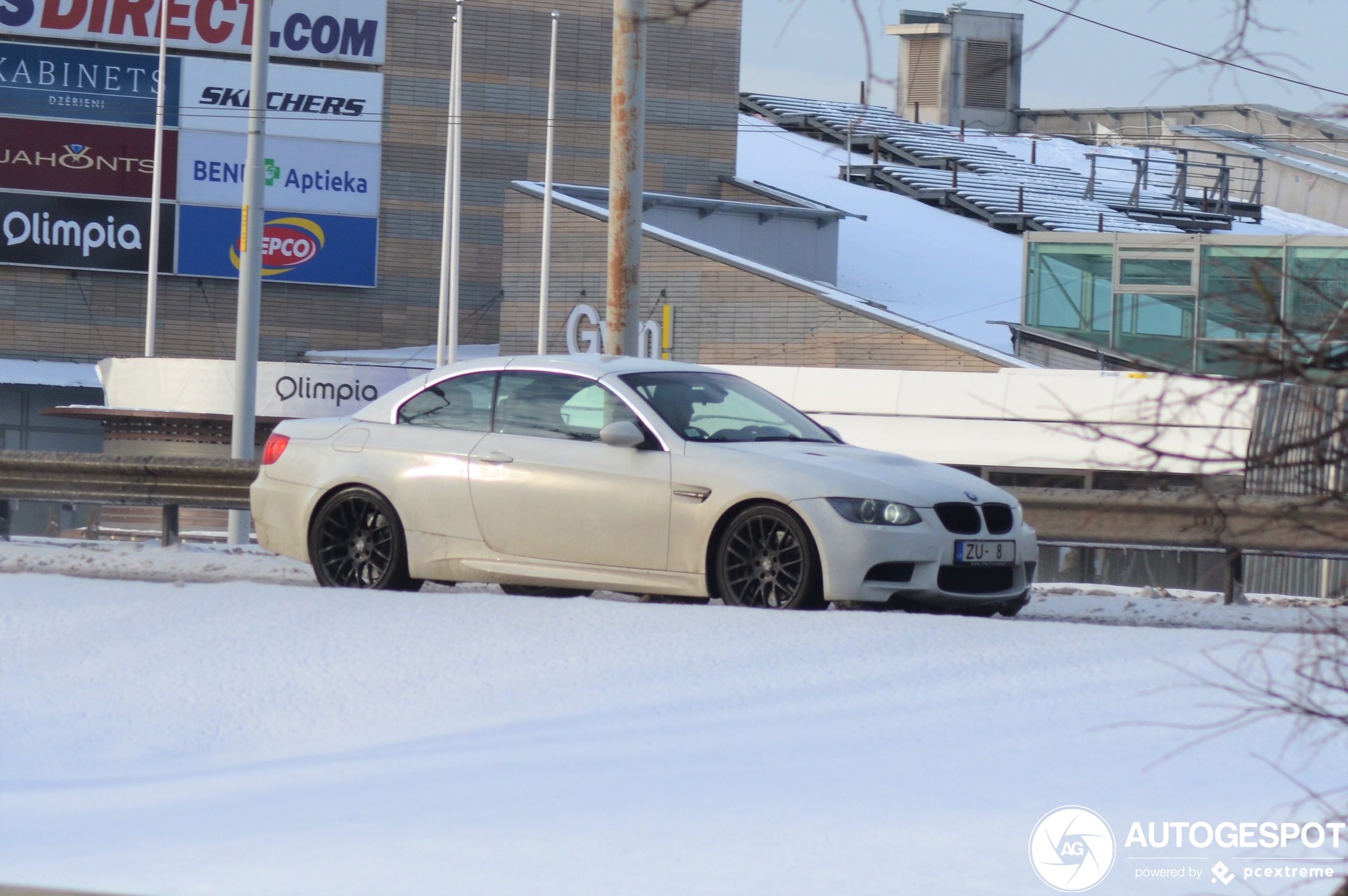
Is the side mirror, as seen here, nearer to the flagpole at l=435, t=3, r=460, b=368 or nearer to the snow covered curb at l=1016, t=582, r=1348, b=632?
the snow covered curb at l=1016, t=582, r=1348, b=632

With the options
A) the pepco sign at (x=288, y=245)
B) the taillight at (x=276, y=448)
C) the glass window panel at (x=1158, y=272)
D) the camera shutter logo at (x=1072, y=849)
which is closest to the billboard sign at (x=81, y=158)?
the pepco sign at (x=288, y=245)

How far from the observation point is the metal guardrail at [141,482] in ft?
38.3

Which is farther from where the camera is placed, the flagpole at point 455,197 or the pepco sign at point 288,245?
the pepco sign at point 288,245

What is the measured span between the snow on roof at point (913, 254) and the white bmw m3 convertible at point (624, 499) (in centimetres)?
2188

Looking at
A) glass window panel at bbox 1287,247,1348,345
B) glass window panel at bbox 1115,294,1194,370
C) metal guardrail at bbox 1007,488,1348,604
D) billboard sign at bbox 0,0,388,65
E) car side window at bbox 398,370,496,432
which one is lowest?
metal guardrail at bbox 1007,488,1348,604

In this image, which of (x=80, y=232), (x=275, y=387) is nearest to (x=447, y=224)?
(x=275, y=387)

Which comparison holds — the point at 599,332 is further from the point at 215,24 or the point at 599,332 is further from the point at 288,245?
the point at 215,24

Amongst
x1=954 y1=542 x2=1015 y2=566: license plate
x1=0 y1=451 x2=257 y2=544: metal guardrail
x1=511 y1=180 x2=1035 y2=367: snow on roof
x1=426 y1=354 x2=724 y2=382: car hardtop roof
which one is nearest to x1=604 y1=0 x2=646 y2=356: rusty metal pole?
x1=0 y1=451 x2=257 y2=544: metal guardrail

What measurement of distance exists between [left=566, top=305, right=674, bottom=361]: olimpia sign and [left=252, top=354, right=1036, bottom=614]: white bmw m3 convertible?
22338mm

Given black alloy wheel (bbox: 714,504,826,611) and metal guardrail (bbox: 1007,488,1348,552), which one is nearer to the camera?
metal guardrail (bbox: 1007,488,1348,552)

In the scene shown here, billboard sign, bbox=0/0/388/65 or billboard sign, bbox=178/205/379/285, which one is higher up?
billboard sign, bbox=0/0/388/65

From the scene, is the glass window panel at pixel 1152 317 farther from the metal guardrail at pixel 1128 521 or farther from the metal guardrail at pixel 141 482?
the metal guardrail at pixel 141 482

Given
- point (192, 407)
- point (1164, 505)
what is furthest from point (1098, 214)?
point (1164, 505)

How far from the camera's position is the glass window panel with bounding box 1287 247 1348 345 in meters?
2.96
